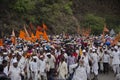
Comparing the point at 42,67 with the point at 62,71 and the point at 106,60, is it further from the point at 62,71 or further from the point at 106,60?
the point at 106,60

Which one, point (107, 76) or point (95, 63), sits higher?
point (95, 63)

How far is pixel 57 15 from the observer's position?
1319 inches

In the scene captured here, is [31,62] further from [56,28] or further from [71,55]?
[56,28]

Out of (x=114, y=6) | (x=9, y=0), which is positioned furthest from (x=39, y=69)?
(x=114, y=6)

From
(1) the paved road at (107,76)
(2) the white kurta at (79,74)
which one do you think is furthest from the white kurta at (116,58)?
(2) the white kurta at (79,74)

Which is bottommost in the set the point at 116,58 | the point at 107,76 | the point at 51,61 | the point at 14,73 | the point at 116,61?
the point at 107,76

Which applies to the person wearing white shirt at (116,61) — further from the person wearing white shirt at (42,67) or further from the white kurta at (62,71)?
the white kurta at (62,71)

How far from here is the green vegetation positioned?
2980 centimetres

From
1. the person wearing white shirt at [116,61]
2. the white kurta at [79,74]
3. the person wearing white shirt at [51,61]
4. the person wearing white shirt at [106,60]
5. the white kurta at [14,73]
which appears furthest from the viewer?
the person wearing white shirt at [106,60]

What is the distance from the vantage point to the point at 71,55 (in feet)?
50.1

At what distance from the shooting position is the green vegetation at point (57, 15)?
2980cm

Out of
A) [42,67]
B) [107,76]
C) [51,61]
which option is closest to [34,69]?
[42,67]

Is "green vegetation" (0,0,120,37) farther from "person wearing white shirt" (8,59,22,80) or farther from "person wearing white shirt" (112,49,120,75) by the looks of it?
"person wearing white shirt" (8,59,22,80)

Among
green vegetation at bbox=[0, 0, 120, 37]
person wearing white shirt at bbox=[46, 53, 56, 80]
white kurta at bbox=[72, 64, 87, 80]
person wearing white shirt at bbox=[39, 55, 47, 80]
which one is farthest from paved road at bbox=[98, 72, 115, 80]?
green vegetation at bbox=[0, 0, 120, 37]
